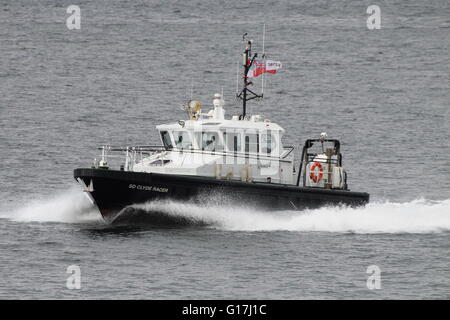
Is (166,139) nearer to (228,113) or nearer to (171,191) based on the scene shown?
(171,191)

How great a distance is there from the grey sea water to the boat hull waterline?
0.36 m

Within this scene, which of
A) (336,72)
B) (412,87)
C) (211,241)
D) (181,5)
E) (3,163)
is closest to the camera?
(211,241)

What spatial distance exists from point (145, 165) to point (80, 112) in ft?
108

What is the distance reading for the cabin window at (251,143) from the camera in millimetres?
36497

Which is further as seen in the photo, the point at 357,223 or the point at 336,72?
the point at 336,72

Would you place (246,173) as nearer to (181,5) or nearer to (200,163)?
(200,163)

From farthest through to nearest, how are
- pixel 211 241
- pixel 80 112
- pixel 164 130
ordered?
pixel 80 112, pixel 164 130, pixel 211 241

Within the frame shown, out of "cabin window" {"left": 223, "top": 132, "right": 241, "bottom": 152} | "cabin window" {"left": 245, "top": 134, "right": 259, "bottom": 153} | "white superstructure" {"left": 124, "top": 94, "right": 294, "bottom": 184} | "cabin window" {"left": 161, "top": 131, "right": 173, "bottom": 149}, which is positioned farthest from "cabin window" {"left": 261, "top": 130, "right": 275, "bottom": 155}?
"cabin window" {"left": 161, "top": 131, "right": 173, "bottom": 149}

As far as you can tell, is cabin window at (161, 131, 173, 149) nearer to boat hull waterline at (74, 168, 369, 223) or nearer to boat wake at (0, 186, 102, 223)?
boat hull waterline at (74, 168, 369, 223)

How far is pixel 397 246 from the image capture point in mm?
35375

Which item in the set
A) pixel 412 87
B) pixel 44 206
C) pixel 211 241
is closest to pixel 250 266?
pixel 211 241

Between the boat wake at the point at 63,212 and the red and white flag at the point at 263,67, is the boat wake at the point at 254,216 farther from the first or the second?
the red and white flag at the point at 263,67

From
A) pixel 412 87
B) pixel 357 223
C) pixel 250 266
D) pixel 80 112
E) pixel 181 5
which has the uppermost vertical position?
pixel 181 5

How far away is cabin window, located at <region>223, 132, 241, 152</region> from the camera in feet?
119
